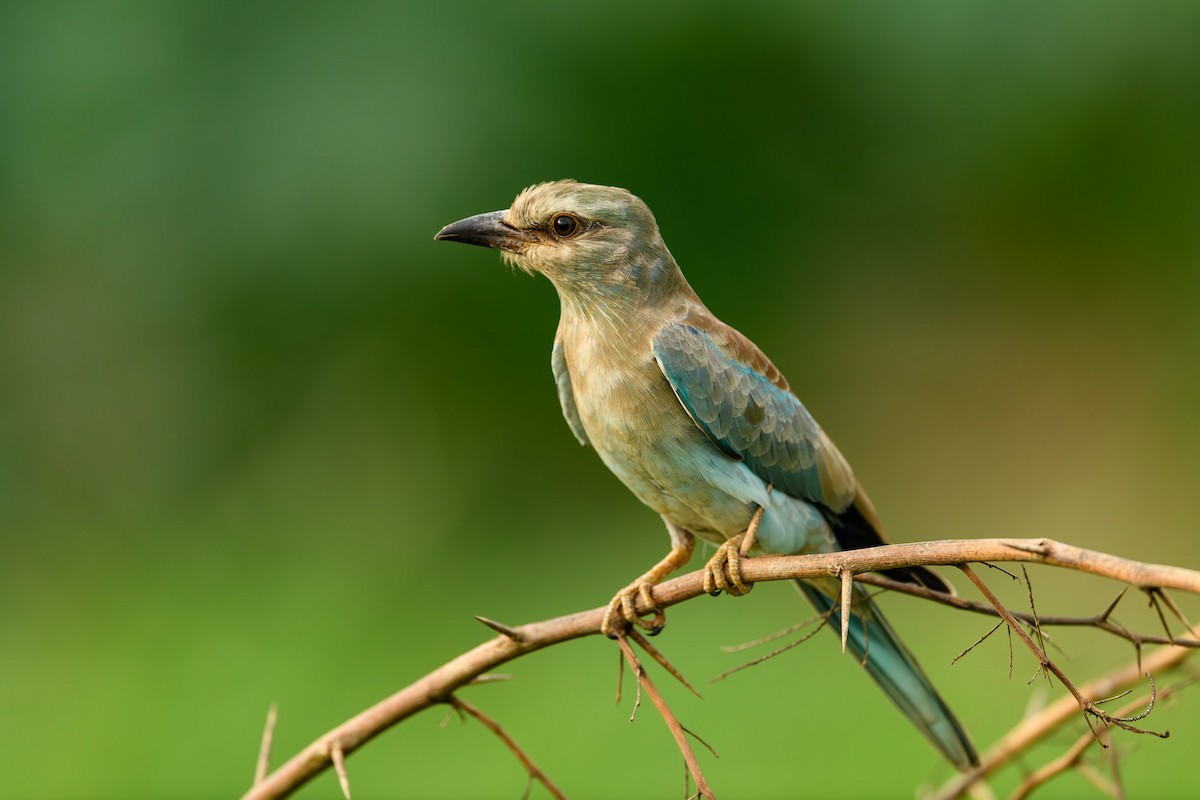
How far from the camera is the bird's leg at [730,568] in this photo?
2.40 meters

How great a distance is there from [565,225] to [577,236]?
39 millimetres

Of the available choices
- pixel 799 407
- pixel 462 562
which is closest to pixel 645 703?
pixel 462 562

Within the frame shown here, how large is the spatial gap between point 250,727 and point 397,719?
287 cm

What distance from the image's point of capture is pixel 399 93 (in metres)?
5.64

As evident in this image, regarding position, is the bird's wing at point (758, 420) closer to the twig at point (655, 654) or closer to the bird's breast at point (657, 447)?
the bird's breast at point (657, 447)

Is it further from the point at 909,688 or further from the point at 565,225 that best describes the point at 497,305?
the point at 909,688

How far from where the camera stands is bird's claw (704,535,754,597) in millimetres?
2400

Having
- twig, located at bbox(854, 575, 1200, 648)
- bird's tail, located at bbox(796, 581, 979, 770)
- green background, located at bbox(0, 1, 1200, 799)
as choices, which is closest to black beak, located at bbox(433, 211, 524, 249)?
bird's tail, located at bbox(796, 581, 979, 770)

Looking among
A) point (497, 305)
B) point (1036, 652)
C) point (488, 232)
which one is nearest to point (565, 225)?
point (488, 232)

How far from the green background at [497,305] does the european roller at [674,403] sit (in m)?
2.24

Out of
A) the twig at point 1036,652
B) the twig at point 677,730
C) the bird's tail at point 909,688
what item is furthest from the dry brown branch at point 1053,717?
the twig at point 677,730

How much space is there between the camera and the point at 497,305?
232 inches

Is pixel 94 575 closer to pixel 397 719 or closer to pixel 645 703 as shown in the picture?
pixel 645 703

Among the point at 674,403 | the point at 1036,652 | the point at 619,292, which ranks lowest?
the point at 1036,652
